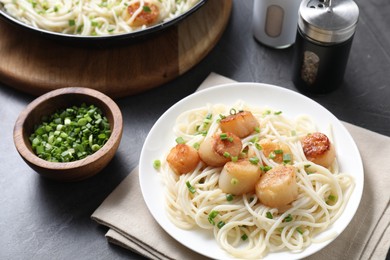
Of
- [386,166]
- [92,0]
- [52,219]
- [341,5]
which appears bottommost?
[52,219]

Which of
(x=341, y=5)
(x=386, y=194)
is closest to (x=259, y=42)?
(x=341, y=5)

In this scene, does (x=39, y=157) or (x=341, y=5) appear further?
(x=341, y=5)

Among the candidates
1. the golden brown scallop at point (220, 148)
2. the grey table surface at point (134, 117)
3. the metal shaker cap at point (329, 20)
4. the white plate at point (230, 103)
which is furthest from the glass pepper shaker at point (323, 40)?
the golden brown scallop at point (220, 148)

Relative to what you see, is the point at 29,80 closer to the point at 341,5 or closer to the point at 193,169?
the point at 193,169

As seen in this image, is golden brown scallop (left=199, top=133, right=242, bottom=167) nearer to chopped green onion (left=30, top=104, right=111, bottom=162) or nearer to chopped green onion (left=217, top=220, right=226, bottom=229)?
chopped green onion (left=217, top=220, right=226, bottom=229)

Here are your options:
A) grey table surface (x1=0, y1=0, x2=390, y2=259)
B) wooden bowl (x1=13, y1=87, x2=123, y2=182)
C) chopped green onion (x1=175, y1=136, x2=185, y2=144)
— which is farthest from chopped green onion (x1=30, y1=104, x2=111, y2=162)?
chopped green onion (x1=175, y1=136, x2=185, y2=144)
